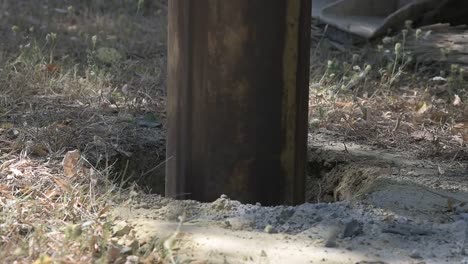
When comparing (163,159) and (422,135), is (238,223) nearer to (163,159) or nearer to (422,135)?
(163,159)

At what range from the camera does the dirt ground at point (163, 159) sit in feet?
9.36

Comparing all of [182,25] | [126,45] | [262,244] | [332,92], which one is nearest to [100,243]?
[262,244]

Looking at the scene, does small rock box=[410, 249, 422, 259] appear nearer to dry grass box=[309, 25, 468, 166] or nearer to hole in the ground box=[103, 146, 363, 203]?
hole in the ground box=[103, 146, 363, 203]

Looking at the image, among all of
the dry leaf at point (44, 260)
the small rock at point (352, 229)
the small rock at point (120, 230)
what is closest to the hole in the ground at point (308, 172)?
the small rock at point (352, 229)

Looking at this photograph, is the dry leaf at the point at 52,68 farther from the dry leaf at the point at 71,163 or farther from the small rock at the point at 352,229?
the small rock at the point at 352,229

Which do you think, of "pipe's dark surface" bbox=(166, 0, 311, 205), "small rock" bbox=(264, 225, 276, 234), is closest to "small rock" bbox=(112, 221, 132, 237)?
"small rock" bbox=(264, 225, 276, 234)

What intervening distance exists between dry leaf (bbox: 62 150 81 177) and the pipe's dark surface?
0.38 meters

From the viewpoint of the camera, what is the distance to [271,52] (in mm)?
3365

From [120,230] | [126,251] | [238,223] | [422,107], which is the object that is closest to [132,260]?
[126,251]

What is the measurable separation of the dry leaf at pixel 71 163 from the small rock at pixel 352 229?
Answer: 114cm

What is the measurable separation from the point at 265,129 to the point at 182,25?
19.9 inches

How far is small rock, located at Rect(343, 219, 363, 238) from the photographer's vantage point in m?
3.00

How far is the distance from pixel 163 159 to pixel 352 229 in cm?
150

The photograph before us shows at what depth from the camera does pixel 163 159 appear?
14.1 ft
